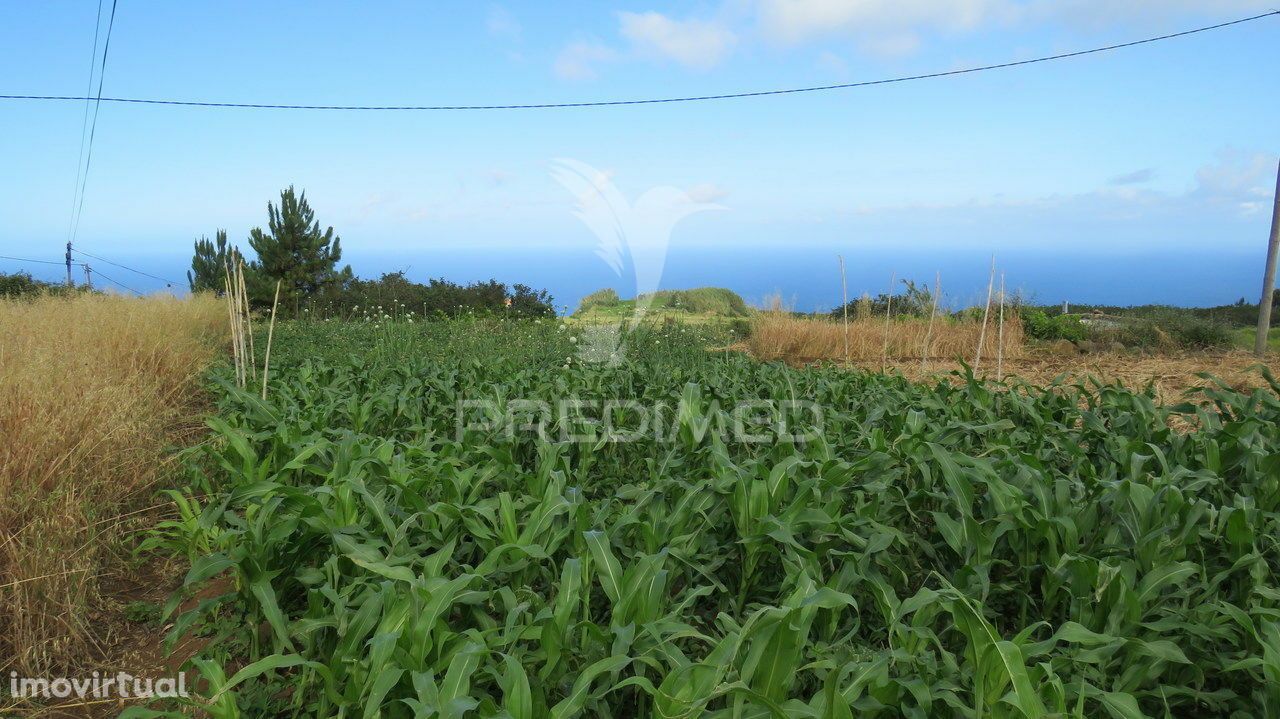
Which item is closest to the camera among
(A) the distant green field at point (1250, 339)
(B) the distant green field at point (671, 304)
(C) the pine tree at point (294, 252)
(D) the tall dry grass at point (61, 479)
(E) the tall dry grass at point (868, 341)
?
(D) the tall dry grass at point (61, 479)

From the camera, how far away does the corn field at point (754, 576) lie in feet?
5.72

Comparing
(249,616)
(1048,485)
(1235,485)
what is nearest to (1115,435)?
(1235,485)

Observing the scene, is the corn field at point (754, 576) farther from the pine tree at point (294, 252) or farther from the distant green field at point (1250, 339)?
the pine tree at point (294, 252)

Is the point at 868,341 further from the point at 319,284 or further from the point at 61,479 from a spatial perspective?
the point at 319,284

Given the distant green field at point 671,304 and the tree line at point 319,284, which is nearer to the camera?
the distant green field at point 671,304

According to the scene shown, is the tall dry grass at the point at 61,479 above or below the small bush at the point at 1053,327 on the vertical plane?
below

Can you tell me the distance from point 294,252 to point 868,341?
16061 mm

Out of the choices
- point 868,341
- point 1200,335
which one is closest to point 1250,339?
point 1200,335

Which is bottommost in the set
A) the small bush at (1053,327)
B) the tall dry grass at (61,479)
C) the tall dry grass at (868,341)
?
the tall dry grass at (61,479)

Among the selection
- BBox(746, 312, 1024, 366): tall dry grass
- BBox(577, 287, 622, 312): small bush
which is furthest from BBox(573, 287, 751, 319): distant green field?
BBox(746, 312, 1024, 366): tall dry grass

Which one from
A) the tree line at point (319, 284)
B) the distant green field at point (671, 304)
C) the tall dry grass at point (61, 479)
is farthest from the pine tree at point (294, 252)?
the tall dry grass at point (61, 479)

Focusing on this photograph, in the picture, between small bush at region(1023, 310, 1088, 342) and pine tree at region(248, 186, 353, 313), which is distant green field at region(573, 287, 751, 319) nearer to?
small bush at region(1023, 310, 1088, 342)

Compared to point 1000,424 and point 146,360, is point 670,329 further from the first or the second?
point 1000,424

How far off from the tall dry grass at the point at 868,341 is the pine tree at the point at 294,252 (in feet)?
45.2
